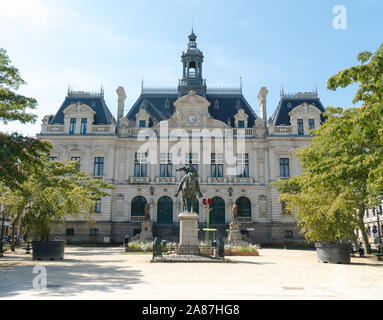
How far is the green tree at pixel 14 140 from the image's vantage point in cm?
1353

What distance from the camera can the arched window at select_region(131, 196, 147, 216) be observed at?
40344 mm

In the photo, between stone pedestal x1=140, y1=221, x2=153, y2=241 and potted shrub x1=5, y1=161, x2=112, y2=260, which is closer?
potted shrub x1=5, y1=161, x2=112, y2=260

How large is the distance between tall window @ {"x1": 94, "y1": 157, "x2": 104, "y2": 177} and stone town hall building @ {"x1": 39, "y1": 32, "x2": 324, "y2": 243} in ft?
0.39

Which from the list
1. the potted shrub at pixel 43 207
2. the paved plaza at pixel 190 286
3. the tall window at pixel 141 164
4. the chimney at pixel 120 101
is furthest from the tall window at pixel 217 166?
the paved plaza at pixel 190 286

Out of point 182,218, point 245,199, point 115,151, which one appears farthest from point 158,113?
point 182,218

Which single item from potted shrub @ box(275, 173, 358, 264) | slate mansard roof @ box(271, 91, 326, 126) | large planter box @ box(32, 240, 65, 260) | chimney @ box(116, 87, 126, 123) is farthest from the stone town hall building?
large planter box @ box(32, 240, 65, 260)

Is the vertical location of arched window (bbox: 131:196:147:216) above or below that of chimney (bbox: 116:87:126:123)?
below

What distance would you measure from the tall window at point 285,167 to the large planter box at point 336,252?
2313 cm

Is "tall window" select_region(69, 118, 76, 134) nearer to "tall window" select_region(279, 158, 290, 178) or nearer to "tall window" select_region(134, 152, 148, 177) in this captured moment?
"tall window" select_region(134, 152, 148, 177)

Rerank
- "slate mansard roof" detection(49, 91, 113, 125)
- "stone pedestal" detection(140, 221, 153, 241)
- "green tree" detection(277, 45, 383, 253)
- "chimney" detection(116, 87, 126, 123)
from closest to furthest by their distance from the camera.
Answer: "green tree" detection(277, 45, 383, 253) < "stone pedestal" detection(140, 221, 153, 241) < "slate mansard roof" detection(49, 91, 113, 125) < "chimney" detection(116, 87, 126, 123)

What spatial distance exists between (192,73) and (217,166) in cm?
1484

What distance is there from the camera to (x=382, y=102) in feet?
38.8
